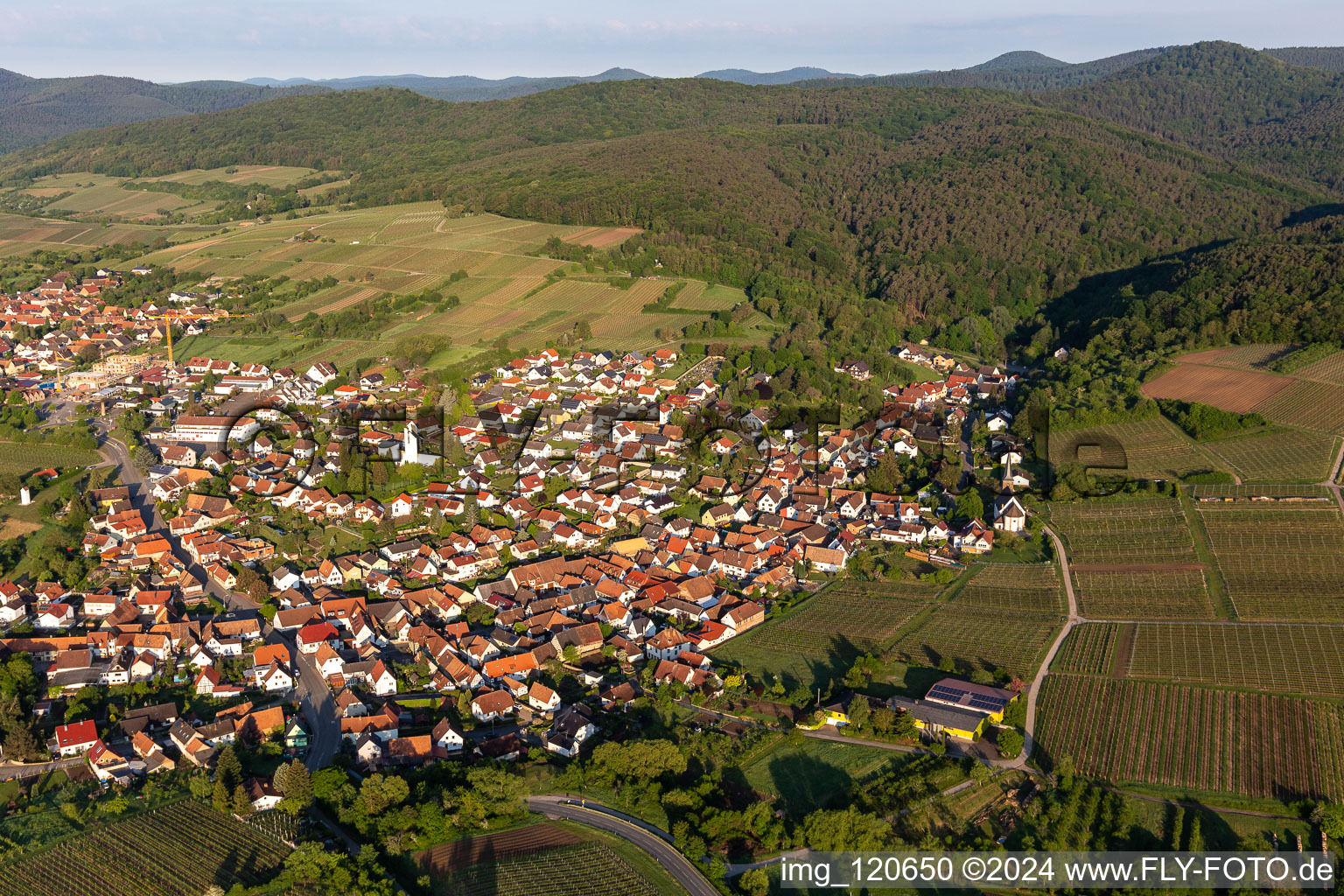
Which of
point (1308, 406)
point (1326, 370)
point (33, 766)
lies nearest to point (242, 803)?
point (33, 766)

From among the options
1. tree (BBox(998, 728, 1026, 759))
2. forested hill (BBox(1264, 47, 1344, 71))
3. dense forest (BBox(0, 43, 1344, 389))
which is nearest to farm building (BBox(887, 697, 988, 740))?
tree (BBox(998, 728, 1026, 759))

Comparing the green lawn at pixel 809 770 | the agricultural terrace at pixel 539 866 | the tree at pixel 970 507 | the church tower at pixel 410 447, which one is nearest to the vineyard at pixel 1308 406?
the tree at pixel 970 507

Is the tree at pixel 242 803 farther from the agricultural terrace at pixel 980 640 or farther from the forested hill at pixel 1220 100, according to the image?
the forested hill at pixel 1220 100

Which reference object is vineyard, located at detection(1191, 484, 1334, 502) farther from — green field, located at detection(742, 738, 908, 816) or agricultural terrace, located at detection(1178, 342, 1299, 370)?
green field, located at detection(742, 738, 908, 816)

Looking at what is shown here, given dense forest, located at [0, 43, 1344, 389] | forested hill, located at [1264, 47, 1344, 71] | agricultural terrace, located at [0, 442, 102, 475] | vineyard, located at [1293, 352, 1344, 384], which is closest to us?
agricultural terrace, located at [0, 442, 102, 475]

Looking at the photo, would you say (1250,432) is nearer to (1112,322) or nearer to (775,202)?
(1112,322)
